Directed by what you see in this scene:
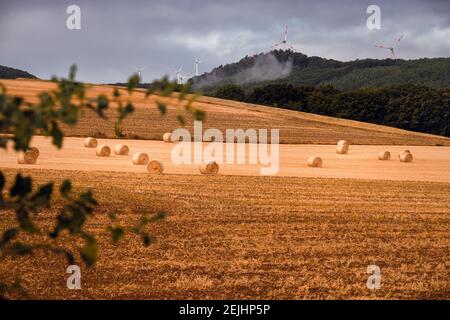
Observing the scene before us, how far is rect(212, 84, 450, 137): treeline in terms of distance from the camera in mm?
91312

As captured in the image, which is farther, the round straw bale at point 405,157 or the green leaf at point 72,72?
the round straw bale at point 405,157

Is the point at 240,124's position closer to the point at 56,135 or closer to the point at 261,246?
the point at 261,246

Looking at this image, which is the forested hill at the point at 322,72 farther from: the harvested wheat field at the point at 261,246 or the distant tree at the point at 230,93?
the harvested wheat field at the point at 261,246

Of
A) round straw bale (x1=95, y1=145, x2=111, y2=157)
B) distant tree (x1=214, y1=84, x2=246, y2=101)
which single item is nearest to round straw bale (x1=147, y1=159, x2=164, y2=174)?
round straw bale (x1=95, y1=145, x2=111, y2=157)

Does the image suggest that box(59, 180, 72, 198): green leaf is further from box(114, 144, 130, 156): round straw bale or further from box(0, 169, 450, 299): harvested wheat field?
box(114, 144, 130, 156): round straw bale

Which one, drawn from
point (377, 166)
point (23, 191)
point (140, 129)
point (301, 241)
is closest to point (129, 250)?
point (301, 241)

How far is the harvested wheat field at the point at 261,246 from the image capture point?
10852 mm

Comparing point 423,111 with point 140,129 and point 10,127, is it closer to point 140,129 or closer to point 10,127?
point 140,129

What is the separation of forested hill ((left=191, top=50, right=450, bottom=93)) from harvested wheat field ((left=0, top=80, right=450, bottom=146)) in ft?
223

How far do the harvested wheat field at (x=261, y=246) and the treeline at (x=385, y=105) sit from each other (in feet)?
232

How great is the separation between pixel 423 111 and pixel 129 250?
83.5 m

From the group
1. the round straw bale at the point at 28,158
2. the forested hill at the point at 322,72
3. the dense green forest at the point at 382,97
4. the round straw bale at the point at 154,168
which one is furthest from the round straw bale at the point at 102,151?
the forested hill at the point at 322,72

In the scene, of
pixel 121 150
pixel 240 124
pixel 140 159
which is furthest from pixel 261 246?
pixel 240 124

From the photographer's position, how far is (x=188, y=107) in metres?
3.11
